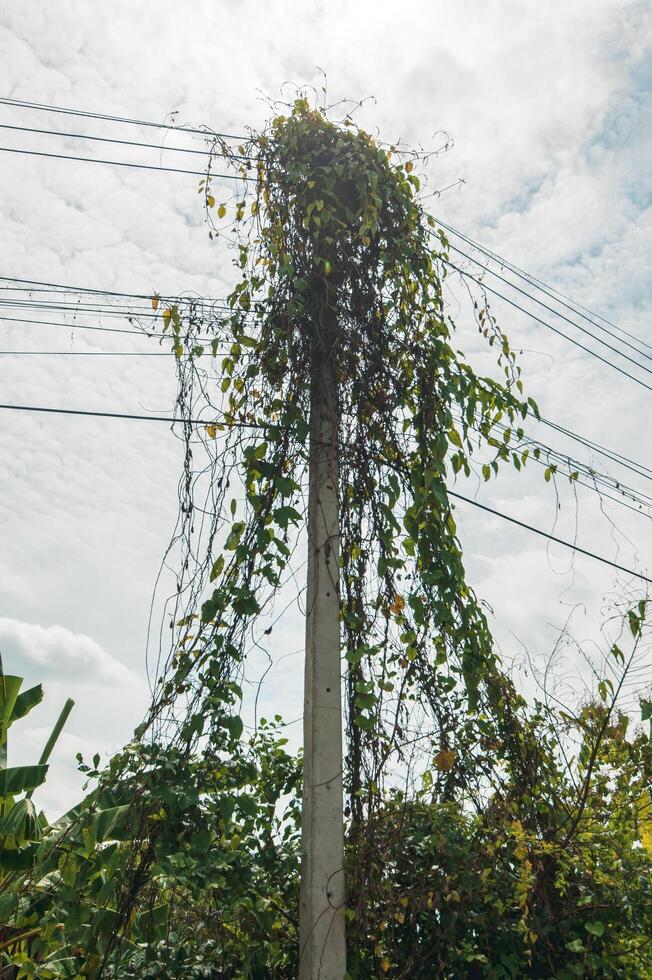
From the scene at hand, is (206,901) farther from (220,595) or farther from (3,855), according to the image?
(3,855)

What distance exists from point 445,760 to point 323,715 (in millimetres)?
716

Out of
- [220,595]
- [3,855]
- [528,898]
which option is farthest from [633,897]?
[3,855]

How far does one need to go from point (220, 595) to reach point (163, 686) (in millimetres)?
446

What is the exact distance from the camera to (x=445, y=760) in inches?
143

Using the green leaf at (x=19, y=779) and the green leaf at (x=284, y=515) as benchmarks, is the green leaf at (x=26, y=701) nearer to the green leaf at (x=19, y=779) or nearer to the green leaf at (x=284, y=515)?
the green leaf at (x=19, y=779)

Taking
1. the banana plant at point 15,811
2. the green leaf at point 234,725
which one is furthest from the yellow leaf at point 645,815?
the banana plant at point 15,811

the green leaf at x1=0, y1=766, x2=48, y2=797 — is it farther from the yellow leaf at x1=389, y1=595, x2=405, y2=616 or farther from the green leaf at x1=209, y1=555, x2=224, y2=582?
the yellow leaf at x1=389, y1=595, x2=405, y2=616

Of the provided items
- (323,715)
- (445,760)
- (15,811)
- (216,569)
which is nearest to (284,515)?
(216,569)

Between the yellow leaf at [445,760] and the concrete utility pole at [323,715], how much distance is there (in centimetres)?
60

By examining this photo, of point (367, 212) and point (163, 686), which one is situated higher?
point (367, 212)

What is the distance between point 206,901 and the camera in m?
3.25

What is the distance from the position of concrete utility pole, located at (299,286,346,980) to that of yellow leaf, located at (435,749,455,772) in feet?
1.96

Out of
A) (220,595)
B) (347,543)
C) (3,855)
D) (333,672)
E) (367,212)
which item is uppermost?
(367,212)

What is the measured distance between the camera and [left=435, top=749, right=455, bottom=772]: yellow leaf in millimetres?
3619
